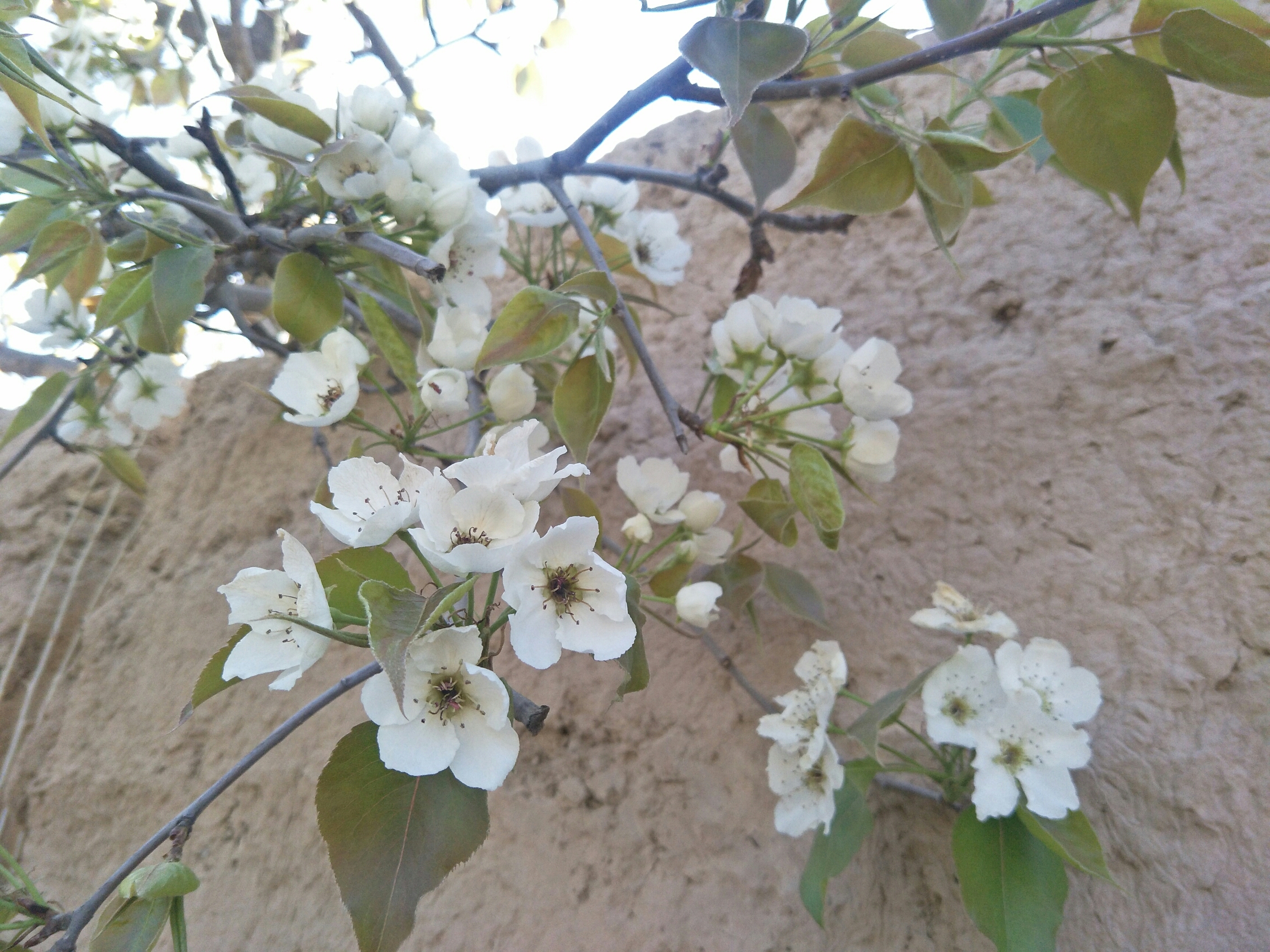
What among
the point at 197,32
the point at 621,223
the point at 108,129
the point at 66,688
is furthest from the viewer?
the point at 197,32

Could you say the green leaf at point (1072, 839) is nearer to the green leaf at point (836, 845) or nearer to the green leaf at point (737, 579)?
the green leaf at point (836, 845)

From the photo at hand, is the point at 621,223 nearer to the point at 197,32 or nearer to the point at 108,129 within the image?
the point at 108,129

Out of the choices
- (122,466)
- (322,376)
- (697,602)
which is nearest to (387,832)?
(697,602)

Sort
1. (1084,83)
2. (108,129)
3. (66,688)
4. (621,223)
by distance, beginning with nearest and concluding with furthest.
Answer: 1. (1084,83)
2. (108,129)
3. (621,223)
4. (66,688)

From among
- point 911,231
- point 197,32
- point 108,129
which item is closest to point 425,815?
point 108,129

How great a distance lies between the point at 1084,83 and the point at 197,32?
5.89 ft

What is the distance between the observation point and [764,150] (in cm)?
94

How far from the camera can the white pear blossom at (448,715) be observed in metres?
0.51

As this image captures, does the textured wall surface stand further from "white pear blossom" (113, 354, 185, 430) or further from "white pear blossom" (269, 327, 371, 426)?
"white pear blossom" (269, 327, 371, 426)

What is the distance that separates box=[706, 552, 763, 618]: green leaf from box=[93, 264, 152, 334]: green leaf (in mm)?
656

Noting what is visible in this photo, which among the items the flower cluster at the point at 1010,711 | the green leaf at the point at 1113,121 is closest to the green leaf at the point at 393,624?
the flower cluster at the point at 1010,711

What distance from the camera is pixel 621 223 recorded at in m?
1.10

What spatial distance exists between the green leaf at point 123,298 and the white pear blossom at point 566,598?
53 centimetres

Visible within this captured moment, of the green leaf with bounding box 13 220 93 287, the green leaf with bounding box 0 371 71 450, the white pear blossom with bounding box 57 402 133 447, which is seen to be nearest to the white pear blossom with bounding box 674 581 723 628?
the green leaf with bounding box 13 220 93 287
